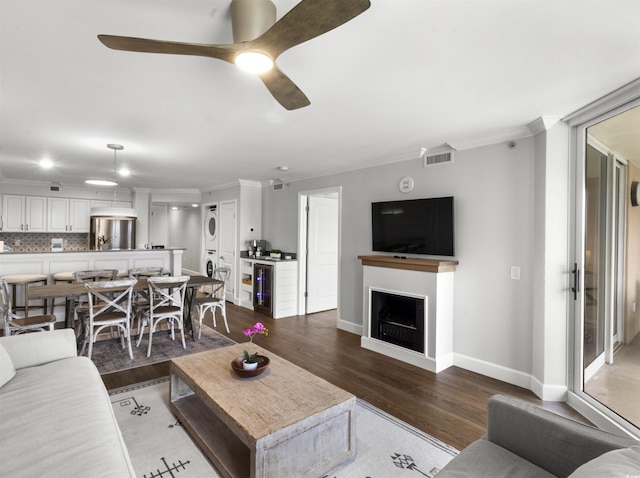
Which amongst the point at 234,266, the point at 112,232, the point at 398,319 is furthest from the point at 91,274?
the point at 398,319

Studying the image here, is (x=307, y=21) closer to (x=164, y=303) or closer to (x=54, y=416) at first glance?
(x=54, y=416)

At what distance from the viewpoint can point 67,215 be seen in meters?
6.94

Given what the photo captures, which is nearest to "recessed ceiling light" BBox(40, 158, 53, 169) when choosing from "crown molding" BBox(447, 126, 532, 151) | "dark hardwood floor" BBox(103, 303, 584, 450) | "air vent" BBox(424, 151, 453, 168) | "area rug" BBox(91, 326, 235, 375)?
"area rug" BBox(91, 326, 235, 375)

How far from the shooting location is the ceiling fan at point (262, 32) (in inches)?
47.8

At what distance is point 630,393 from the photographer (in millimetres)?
2320

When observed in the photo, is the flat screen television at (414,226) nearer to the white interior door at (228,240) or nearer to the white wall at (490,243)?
the white wall at (490,243)

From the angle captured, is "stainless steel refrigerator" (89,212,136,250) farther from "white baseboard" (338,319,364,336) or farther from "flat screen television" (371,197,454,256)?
"flat screen television" (371,197,454,256)

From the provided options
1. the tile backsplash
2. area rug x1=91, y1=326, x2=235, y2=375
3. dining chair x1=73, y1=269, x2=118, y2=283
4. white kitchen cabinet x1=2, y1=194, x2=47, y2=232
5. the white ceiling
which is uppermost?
the white ceiling

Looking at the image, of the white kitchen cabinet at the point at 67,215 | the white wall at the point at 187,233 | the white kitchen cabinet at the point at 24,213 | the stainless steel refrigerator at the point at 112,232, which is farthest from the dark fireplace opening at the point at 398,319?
the white wall at the point at 187,233

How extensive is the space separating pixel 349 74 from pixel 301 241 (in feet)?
12.3

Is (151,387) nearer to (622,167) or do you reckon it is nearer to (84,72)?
(84,72)

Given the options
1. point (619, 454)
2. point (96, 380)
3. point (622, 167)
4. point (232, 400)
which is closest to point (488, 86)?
point (622, 167)

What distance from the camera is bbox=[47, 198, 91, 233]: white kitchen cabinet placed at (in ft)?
22.2

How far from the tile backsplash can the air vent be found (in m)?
7.21
